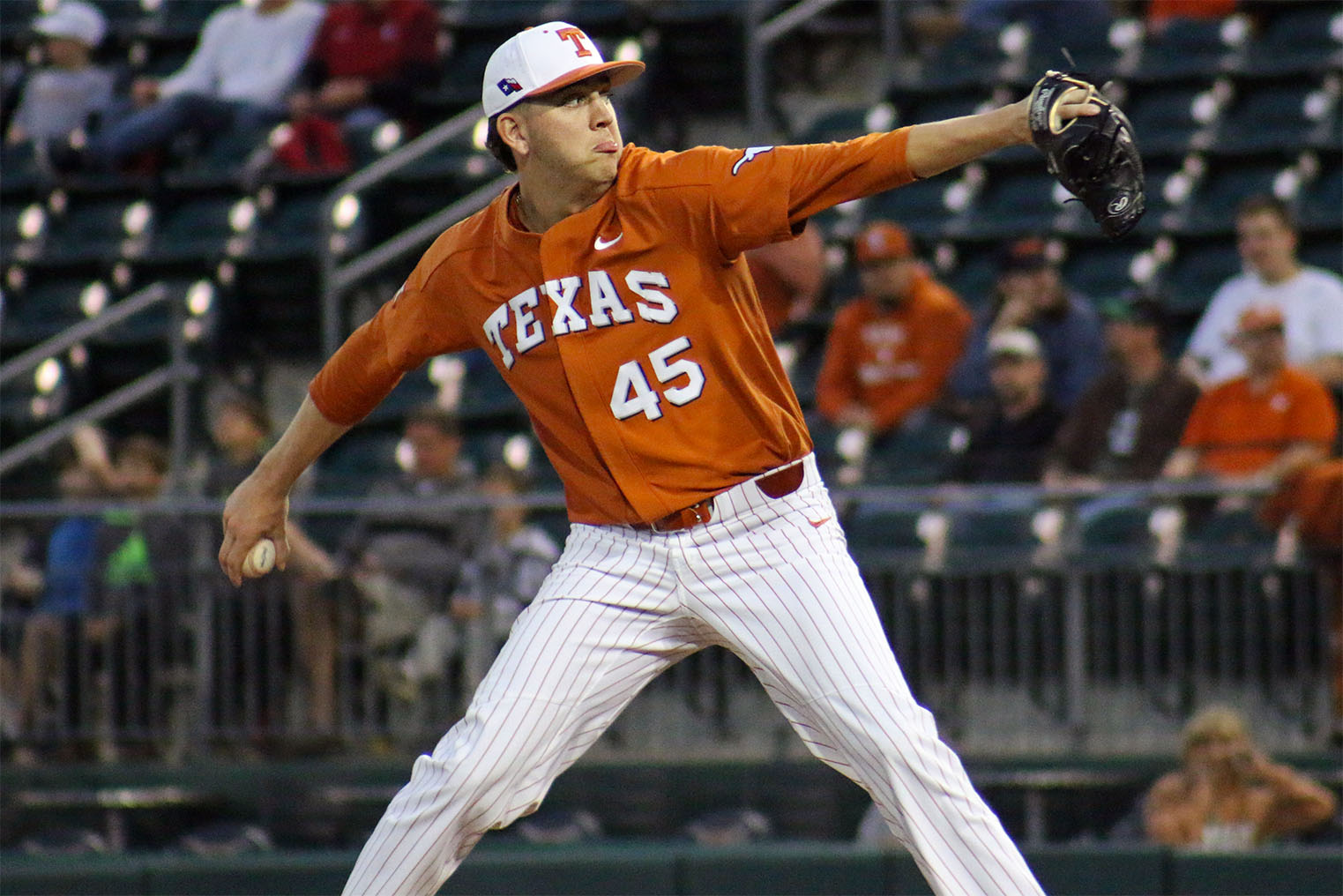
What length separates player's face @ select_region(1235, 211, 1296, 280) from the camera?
796 cm

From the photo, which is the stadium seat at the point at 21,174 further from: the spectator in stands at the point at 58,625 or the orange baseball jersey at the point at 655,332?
the orange baseball jersey at the point at 655,332

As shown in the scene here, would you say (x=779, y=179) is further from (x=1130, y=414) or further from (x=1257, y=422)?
(x=1130, y=414)

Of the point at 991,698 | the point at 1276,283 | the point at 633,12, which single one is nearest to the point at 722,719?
the point at 991,698

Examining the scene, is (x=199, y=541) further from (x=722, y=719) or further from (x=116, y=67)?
(x=116, y=67)

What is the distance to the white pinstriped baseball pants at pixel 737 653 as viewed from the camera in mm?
3904

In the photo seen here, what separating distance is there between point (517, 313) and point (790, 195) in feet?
2.21

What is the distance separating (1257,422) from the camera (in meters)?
7.45

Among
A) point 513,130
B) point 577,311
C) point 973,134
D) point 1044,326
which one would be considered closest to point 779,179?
point 973,134

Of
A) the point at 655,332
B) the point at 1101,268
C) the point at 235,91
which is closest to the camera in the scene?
the point at 655,332

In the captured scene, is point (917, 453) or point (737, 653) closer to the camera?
point (737, 653)

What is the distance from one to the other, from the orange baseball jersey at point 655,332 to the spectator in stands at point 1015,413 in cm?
385

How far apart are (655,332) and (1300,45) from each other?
6.65 meters

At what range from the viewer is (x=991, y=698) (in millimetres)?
7395

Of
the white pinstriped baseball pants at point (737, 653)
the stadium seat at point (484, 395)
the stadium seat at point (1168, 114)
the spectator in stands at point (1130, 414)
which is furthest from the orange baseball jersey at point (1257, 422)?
the white pinstriped baseball pants at point (737, 653)
